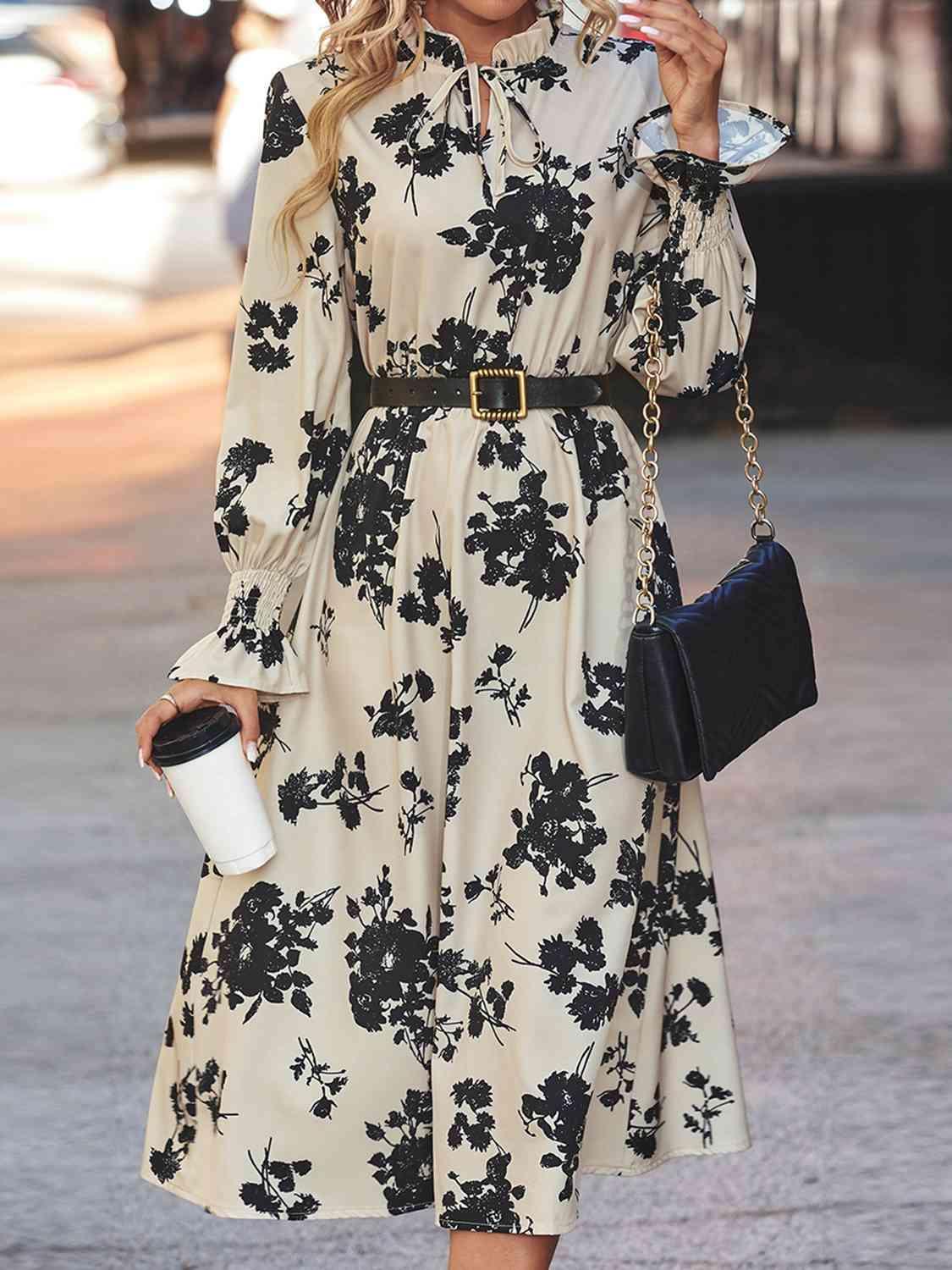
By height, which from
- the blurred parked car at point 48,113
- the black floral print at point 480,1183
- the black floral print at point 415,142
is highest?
the black floral print at point 415,142

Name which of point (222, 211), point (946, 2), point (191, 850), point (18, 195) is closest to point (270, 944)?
point (191, 850)

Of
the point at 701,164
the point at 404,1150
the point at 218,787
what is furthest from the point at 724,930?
the point at 701,164

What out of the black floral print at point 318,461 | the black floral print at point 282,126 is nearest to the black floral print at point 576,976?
the black floral print at point 318,461

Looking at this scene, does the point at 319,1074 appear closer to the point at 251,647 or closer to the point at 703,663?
the point at 251,647

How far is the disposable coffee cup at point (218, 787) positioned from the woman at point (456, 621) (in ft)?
0.18

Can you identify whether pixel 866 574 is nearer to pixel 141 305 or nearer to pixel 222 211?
pixel 222 211

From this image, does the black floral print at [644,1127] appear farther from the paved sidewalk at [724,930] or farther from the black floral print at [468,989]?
the paved sidewalk at [724,930]

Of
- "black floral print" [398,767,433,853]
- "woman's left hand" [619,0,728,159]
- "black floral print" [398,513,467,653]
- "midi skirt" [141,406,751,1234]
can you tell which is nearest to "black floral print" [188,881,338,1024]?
"midi skirt" [141,406,751,1234]

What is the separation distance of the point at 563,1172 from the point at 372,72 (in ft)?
4.25

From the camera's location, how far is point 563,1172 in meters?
2.70

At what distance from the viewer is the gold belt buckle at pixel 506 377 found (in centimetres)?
272

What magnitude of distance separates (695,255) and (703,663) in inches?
19.0

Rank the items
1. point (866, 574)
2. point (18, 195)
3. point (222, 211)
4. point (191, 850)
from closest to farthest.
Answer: point (191, 850) → point (866, 574) → point (222, 211) → point (18, 195)

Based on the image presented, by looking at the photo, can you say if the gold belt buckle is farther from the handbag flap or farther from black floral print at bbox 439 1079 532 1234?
black floral print at bbox 439 1079 532 1234
